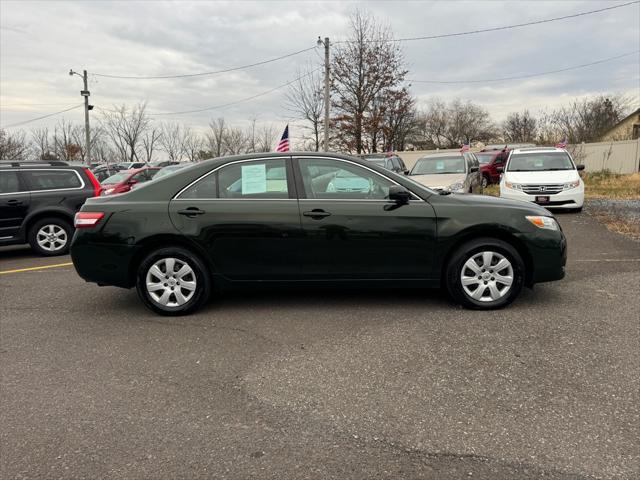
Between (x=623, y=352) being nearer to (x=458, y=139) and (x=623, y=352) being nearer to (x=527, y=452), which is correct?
(x=527, y=452)

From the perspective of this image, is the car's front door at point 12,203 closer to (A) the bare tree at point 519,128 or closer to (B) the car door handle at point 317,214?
(B) the car door handle at point 317,214

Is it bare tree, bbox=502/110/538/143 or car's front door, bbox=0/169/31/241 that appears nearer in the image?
car's front door, bbox=0/169/31/241

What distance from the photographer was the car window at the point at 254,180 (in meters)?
4.85

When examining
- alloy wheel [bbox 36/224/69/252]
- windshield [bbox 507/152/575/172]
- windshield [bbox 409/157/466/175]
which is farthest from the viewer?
windshield [bbox 409/157/466/175]

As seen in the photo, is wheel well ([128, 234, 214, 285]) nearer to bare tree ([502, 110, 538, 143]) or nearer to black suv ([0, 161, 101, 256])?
black suv ([0, 161, 101, 256])

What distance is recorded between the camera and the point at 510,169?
1330 centimetres

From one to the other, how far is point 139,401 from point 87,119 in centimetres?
3420

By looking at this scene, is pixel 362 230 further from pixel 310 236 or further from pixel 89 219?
pixel 89 219

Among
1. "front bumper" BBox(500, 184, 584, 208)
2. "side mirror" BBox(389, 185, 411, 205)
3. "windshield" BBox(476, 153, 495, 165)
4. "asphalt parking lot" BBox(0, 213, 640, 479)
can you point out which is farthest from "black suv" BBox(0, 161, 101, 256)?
"windshield" BBox(476, 153, 495, 165)

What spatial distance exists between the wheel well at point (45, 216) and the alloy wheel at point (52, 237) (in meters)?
0.17

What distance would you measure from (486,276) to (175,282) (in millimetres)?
3051

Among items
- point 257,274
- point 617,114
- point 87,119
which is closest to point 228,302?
point 257,274

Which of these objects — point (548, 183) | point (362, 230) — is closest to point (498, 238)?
point (362, 230)

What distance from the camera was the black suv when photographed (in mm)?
8648
